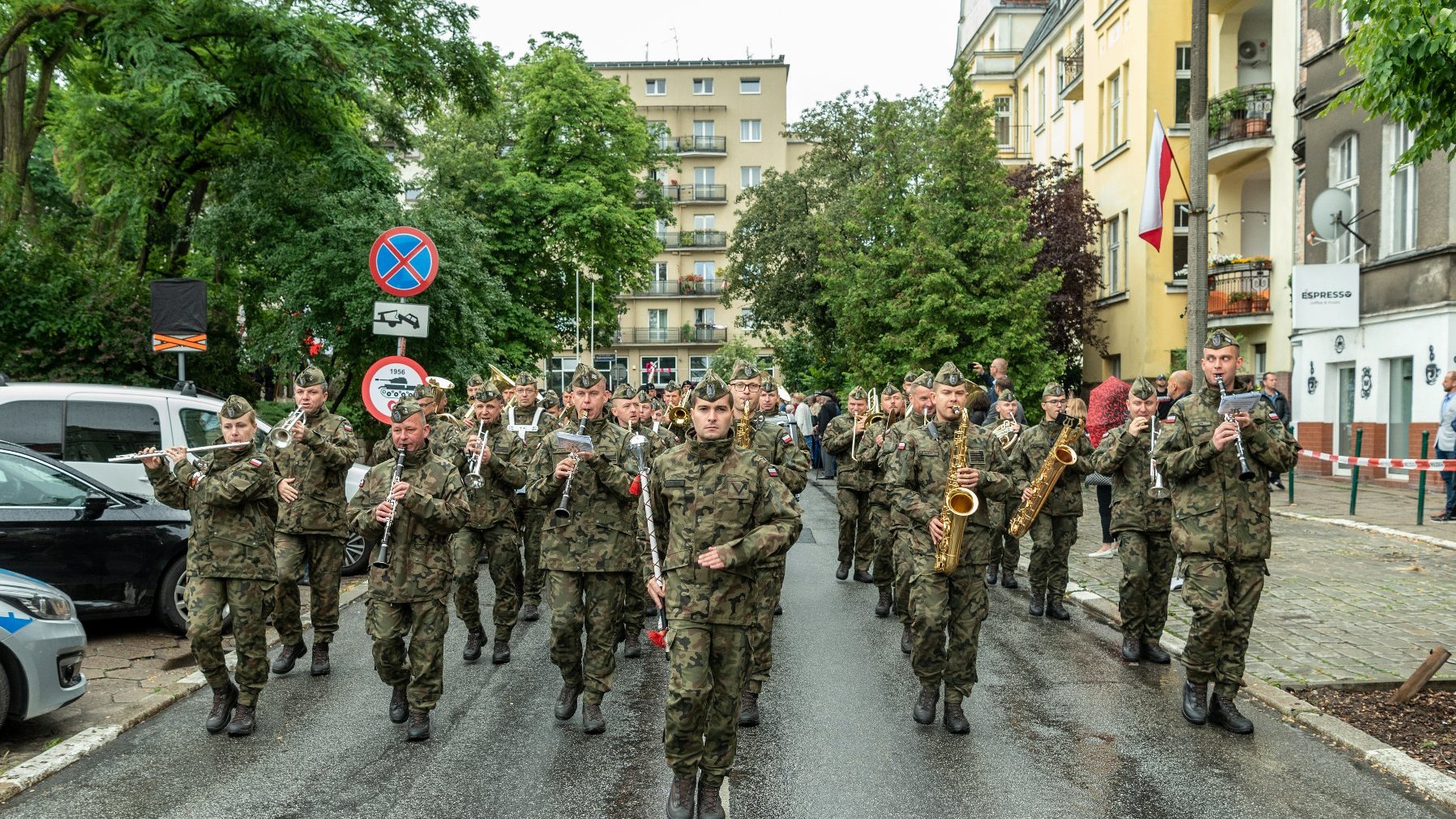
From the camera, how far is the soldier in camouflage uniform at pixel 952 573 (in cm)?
693

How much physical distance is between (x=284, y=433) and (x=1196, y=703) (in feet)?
19.4

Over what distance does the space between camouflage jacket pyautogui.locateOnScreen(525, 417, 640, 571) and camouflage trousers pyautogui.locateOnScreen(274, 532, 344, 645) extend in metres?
2.16

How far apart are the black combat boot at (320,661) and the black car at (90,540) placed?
1.59 m

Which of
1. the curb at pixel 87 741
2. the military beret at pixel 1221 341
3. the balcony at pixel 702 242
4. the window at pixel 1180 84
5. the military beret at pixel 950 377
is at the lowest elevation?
the curb at pixel 87 741

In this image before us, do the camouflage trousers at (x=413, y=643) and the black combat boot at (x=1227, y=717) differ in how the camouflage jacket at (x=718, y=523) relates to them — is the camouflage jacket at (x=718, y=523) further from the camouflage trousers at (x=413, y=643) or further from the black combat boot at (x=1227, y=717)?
Result: the black combat boot at (x=1227, y=717)

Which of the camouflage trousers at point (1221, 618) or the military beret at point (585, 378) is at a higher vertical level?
the military beret at point (585, 378)

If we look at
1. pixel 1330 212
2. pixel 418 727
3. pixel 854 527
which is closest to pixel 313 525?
pixel 418 727

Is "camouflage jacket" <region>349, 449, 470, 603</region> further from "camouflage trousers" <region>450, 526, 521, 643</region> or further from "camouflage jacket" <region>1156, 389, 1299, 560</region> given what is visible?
"camouflage jacket" <region>1156, 389, 1299, 560</region>

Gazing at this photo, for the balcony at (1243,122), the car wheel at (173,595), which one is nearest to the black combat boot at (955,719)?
the car wheel at (173,595)

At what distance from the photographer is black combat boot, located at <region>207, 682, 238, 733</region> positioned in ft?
22.5

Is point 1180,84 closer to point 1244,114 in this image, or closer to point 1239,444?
point 1244,114

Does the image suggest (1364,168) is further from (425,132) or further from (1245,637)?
(425,132)

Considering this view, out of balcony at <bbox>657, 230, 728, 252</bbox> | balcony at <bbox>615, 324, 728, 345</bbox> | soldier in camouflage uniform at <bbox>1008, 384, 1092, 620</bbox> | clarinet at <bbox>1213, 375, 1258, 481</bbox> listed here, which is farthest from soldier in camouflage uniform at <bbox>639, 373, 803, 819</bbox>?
balcony at <bbox>657, 230, 728, 252</bbox>

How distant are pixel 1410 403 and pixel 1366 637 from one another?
13.7 meters
